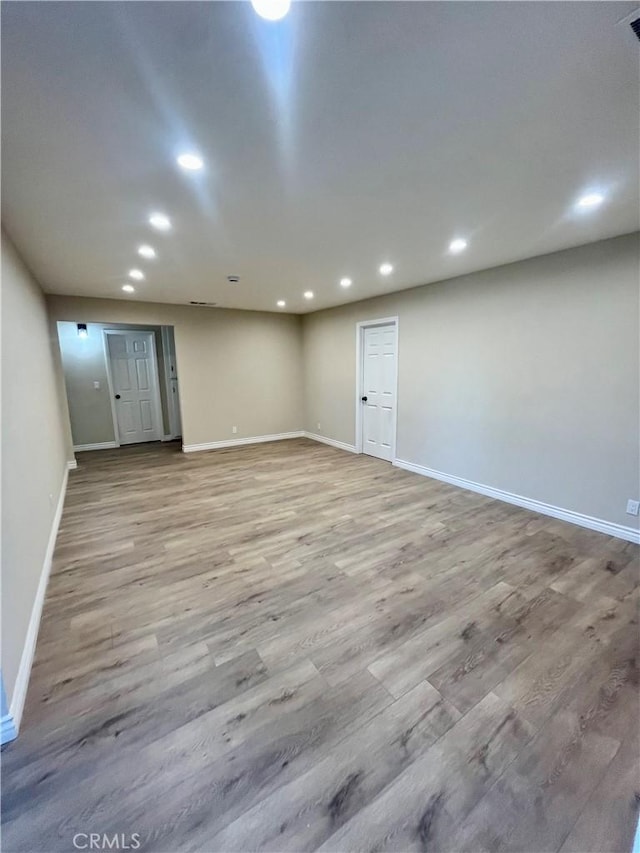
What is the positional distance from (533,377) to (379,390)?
2320 millimetres

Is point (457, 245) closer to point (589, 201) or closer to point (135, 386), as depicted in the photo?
point (589, 201)

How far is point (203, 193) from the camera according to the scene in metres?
2.05

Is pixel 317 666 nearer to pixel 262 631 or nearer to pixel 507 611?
pixel 262 631

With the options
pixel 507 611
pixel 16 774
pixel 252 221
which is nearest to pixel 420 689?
Result: pixel 507 611

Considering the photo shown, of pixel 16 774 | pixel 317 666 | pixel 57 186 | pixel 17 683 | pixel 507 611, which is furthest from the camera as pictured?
pixel 507 611

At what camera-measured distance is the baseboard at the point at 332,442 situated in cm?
615

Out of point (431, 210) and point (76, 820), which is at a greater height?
point (431, 210)

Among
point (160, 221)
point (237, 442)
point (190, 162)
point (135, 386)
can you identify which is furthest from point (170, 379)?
point (190, 162)

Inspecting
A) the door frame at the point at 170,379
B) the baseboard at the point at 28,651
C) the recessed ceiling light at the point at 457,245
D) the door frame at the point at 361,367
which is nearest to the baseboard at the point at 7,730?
the baseboard at the point at 28,651

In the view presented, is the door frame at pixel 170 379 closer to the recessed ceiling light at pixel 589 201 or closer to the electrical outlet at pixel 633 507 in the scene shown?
the recessed ceiling light at pixel 589 201

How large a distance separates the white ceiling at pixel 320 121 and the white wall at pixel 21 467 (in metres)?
0.62

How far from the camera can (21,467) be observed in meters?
2.14

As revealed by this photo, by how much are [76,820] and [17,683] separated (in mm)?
704

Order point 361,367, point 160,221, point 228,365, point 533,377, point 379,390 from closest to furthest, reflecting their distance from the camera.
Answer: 1. point 160,221
2. point 533,377
3. point 379,390
4. point 361,367
5. point 228,365
